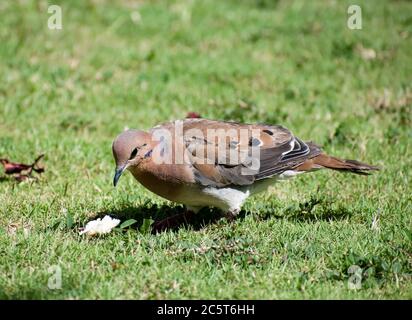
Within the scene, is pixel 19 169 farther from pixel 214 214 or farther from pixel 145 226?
pixel 214 214

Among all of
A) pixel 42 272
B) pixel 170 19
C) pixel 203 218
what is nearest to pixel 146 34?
pixel 170 19

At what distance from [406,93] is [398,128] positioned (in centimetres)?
102

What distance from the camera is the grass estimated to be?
14.9 feet

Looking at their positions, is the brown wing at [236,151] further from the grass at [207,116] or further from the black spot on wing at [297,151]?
the grass at [207,116]

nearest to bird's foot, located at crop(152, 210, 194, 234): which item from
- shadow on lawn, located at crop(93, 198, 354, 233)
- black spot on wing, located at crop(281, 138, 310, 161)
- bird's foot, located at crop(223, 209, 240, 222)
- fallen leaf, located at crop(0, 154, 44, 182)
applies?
shadow on lawn, located at crop(93, 198, 354, 233)

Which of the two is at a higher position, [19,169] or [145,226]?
[19,169]

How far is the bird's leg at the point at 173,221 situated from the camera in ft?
18.0

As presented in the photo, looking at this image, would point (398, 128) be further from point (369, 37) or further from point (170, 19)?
point (170, 19)

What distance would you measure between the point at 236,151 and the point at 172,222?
0.73 m

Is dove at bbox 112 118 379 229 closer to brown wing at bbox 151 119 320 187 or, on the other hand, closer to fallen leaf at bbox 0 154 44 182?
brown wing at bbox 151 119 320 187

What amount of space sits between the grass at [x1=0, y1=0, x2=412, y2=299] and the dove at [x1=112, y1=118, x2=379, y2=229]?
263 millimetres

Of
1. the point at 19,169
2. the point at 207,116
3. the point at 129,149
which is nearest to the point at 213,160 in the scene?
the point at 129,149

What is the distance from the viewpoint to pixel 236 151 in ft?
18.2

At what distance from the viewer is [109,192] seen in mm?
6125
